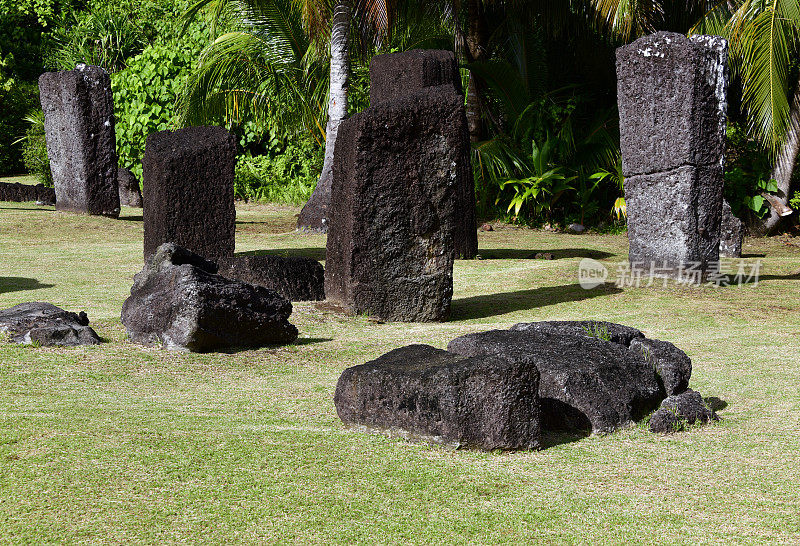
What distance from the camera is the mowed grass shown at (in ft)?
10.1

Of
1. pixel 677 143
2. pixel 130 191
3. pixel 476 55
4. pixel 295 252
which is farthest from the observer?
pixel 130 191

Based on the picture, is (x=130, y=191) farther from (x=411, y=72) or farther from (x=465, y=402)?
(x=465, y=402)

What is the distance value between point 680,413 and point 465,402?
3.80 ft

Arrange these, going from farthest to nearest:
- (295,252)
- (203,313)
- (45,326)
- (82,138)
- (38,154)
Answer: (38,154), (82,138), (295,252), (45,326), (203,313)

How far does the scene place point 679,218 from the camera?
904cm


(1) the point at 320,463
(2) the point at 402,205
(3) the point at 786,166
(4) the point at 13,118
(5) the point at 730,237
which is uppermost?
(4) the point at 13,118

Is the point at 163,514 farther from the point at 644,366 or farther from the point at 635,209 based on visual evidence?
the point at 635,209

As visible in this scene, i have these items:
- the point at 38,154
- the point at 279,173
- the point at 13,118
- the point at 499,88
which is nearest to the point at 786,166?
the point at 499,88

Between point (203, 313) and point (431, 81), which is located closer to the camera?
point (203, 313)

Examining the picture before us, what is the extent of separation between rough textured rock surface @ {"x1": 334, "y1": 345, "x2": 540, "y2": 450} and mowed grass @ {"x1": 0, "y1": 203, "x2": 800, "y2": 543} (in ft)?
0.28

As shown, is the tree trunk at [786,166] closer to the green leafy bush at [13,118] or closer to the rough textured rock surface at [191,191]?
the rough textured rock surface at [191,191]

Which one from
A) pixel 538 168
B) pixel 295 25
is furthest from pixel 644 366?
pixel 295 25

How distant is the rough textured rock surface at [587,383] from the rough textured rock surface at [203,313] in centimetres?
187

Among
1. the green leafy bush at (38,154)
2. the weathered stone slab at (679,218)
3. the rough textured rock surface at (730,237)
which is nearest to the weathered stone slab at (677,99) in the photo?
the weathered stone slab at (679,218)
